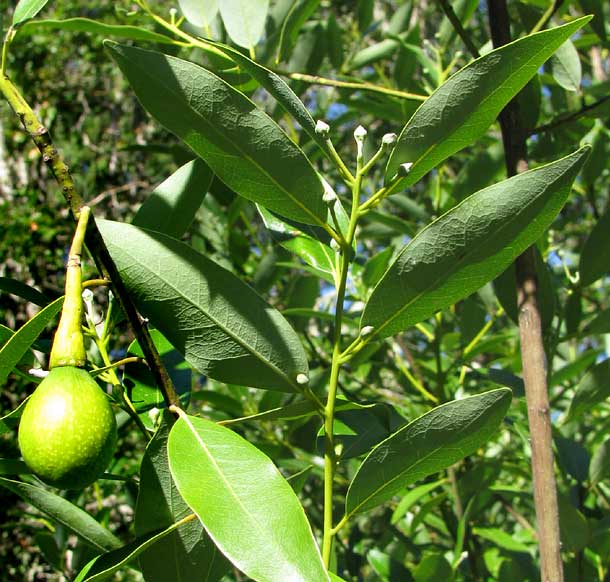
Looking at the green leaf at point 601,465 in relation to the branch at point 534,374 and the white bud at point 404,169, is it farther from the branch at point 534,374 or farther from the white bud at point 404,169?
the white bud at point 404,169

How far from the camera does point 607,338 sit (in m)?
1.90

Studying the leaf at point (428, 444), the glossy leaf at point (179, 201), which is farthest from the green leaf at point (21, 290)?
the leaf at point (428, 444)

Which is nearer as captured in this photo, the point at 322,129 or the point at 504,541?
the point at 322,129

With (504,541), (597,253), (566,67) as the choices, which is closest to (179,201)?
(597,253)

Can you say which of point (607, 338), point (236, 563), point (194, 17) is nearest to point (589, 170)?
point (607, 338)

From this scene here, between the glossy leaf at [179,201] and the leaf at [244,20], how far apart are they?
0.32 m

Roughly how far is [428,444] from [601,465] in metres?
0.54

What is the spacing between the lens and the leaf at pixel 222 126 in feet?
1.92

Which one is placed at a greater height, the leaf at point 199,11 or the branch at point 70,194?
the leaf at point 199,11

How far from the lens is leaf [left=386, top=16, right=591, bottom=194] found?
1.92ft

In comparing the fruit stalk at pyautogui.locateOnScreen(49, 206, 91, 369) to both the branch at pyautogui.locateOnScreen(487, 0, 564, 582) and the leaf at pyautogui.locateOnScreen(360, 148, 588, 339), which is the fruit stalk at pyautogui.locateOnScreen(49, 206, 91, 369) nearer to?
the leaf at pyautogui.locateOnScreen(360, 148, 588, 339)

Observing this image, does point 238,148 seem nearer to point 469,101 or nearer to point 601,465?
point 469,101

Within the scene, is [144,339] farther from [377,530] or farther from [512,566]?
[377,530]

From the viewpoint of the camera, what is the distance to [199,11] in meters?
Answer: 1.03
